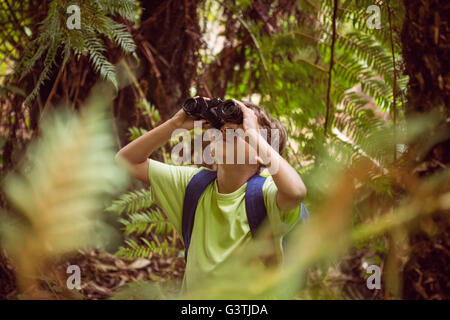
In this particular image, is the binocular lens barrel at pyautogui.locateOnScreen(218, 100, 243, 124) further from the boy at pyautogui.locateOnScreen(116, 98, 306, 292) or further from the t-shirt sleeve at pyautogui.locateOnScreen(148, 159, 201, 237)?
the t-shirt sleeve at pyautogui.locateOnScreen(148, 159, 201, 237)

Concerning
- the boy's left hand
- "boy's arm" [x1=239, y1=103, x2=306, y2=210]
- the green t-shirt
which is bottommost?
the green t-shirt

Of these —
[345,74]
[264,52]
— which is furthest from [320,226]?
[264,52]

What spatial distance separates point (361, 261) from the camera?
78.7 inches

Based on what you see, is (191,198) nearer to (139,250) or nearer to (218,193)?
(218,193)

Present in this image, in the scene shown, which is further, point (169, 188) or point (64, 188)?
point (169, 188)

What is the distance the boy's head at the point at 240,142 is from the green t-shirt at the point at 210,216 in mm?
95

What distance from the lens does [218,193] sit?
1.19 m

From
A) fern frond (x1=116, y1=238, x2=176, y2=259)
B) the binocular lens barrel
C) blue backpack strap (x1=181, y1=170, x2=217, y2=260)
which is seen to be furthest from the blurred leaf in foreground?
fern frond (x1=116, y1=238, x2=176, y2=259)

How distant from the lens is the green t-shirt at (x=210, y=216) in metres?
1.05

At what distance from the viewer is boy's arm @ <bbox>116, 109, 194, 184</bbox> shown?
1181 millimetres

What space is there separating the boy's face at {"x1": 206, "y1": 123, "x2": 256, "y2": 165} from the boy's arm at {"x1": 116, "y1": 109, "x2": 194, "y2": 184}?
99mm

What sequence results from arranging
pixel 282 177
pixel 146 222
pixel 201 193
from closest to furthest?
pixel 282 177 < pixel 201 193 < pixel 146 222

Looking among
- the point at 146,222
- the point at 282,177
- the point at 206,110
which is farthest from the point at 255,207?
the point at 146,222

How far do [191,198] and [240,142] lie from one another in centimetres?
25
